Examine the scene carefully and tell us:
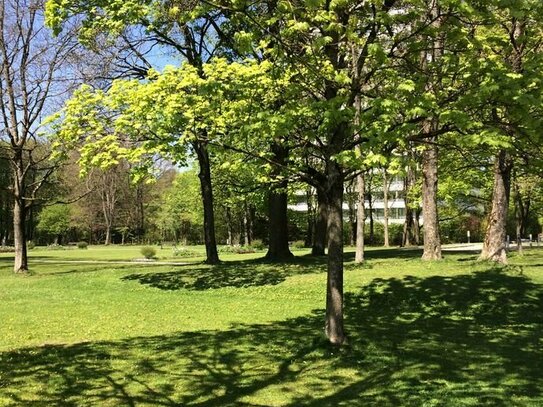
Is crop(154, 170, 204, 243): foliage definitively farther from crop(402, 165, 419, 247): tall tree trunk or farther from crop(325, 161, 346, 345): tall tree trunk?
crop(325, 161, 346, 345): tall tree trunk

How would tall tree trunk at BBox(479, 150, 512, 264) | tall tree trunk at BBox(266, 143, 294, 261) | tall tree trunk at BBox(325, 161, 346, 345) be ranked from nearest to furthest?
tall tree trunk at BBox(325, 161, 346, 345)
tall tree trunk at BBox(479, 150, 512, 264)
tall tree trunk at BBox(266, 143, 294, 261)

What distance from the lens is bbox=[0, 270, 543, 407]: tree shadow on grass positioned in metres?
6.26

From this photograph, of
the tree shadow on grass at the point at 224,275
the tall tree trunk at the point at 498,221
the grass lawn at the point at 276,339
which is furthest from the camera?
the tall tree trunk at the point at 498,221

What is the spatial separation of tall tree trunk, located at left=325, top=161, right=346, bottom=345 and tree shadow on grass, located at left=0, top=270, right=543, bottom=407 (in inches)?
14.6

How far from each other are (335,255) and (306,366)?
1.76 meters

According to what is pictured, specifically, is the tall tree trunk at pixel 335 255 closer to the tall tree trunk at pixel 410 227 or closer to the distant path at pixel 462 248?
the distant path at pixel 462 248

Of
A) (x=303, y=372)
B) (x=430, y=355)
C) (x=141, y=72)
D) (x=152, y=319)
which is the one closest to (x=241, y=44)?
(x=303, y=372)

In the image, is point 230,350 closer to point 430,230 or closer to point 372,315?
point 372,315

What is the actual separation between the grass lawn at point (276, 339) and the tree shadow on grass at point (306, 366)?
2 cm

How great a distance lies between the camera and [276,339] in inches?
378

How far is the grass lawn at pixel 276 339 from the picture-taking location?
6465 mm

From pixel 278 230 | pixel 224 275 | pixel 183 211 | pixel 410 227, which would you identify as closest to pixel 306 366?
pixel 224 275

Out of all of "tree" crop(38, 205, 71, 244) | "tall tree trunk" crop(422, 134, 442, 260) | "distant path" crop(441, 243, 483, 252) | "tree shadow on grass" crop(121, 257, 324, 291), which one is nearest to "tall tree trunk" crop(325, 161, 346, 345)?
"tree shadow on grass" crop(121, 257, 324, 291)

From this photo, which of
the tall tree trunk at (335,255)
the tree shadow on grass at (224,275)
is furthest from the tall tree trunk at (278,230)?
the tall tree trunk at (335,255)
